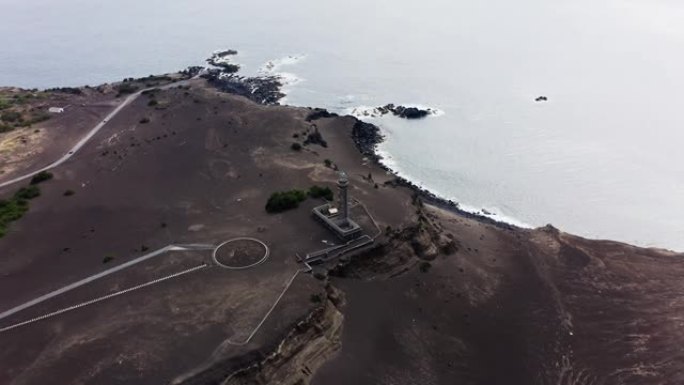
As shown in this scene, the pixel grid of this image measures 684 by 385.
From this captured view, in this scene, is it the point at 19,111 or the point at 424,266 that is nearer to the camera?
the point at 424,266

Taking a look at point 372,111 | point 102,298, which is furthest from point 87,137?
point 372,111

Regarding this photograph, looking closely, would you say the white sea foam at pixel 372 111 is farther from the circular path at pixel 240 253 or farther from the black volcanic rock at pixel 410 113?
the circular path at pixel 240 253

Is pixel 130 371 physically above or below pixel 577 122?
below

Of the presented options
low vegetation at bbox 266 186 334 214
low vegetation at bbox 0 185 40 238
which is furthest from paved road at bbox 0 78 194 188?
low vegetation at bbox 266 186 334 214

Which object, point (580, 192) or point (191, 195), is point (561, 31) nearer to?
point (580, 192)

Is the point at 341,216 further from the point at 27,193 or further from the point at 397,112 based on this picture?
the point at 397,112

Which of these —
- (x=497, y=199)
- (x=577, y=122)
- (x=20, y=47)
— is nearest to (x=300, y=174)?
(x=497, y=199)

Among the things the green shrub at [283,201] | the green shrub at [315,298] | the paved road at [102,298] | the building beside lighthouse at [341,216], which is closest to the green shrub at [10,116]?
the green shrub at [283,201]
